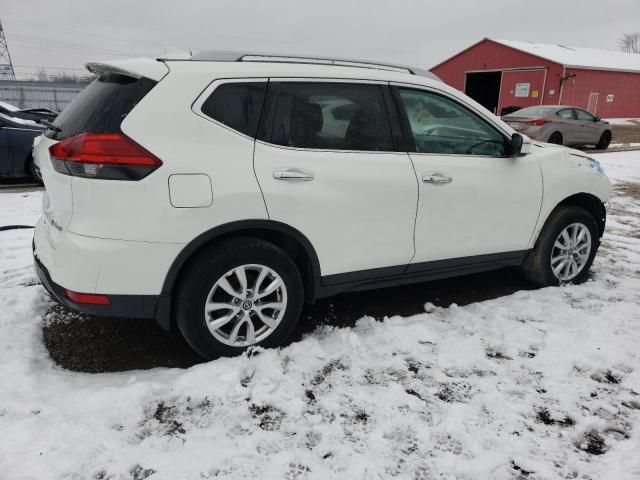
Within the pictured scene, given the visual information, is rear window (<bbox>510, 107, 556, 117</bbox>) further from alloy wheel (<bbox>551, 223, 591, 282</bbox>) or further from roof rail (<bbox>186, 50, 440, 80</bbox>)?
roof rail (<bbox>186, 50, 440, 80</bbox>)

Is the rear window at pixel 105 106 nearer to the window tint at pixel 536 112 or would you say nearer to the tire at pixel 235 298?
the tire at pixel 235 298

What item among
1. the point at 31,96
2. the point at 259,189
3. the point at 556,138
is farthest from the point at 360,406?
the point at 31,96

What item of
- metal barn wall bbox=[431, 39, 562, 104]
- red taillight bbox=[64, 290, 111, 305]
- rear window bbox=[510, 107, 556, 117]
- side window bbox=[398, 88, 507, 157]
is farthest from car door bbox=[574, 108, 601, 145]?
red taillight bbox=[64, 290, 111, 305]

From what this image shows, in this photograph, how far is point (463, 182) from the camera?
361cm

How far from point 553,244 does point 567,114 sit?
13.0 m

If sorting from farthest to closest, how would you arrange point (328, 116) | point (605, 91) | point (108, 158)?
1. point (605, 91)
2. point (328, 116)
3. point (108, 158)

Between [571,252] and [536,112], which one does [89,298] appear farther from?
[536,112]

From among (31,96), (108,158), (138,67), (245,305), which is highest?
(31,96)

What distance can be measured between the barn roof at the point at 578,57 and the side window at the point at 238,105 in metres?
32.2

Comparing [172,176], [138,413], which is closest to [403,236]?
[172,176]

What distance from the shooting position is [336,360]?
3.15m

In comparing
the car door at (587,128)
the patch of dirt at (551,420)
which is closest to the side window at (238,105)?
the patch of dirt at (551,420)

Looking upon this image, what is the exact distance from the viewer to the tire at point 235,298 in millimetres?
2861

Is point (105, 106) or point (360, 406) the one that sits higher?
point (105, 106)
